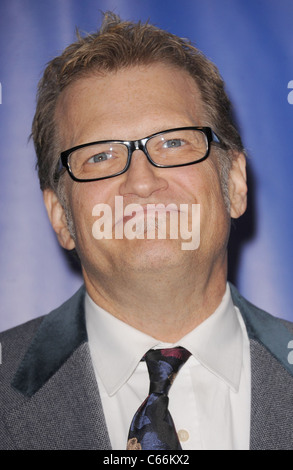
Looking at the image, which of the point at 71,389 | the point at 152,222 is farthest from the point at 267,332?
the point at 71,389

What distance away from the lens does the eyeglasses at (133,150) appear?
1817 mm

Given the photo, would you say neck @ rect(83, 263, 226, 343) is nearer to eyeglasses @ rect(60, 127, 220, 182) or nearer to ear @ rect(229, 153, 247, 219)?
ear @ rect(229, 153, 247, 219)

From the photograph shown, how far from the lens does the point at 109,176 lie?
1820 mm

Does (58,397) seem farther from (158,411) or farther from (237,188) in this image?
(237,188)

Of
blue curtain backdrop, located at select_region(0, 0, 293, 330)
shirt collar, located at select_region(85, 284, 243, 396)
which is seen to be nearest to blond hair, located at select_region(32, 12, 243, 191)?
blue curtain backdrop, located at select_region(0, 0, 293, 330)

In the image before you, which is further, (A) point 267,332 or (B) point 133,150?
(A) point 267,332

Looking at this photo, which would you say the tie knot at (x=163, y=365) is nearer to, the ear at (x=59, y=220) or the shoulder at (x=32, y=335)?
the shoulder at (x=32, y=335)

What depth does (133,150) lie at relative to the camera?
1.81 metres

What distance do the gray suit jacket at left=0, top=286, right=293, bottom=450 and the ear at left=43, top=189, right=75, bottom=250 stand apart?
0.74 feet

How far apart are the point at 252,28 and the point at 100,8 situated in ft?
1.98

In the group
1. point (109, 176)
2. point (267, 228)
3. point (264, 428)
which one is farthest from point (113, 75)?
point (264, 428)

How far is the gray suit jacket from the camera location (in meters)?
1.71

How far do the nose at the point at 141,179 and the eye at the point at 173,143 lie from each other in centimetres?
10

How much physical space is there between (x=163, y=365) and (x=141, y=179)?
1.79ft
